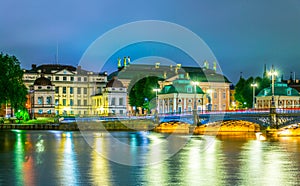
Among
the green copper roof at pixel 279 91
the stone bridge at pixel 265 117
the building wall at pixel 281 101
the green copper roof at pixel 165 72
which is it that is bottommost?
the stone bridge at pixel 265 117

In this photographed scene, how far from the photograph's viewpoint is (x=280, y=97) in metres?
135

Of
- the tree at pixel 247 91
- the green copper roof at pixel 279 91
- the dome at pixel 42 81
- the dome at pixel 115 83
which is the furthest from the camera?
the dome at pixel 115 83

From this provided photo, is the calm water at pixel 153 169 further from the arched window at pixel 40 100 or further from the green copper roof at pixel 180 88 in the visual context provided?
the arched window at pixel 40 100

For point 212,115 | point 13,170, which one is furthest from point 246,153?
point 212,115

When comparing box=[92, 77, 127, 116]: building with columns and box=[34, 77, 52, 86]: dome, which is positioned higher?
box=[34, 77, 52, 86]: dome

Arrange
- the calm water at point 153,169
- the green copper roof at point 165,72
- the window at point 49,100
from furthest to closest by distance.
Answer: the green copper roof at point 165,72 < the window at point 49,100 < the calm water at point 153,169

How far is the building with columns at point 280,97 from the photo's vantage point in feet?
435

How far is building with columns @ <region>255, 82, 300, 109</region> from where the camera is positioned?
435ft

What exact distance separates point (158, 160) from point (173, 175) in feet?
31.1

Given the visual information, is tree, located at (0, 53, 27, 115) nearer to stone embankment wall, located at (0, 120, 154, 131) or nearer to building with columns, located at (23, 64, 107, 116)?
stone embankment wall, located at (0, 120, 154, 131)

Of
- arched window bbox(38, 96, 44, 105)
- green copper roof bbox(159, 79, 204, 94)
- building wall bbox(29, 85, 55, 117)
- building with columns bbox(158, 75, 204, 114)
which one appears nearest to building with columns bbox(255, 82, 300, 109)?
building with columns bbox(158, 75, 204, 114)

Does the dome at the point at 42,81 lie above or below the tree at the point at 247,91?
above

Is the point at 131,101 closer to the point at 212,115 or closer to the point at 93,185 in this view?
the point at 212,115

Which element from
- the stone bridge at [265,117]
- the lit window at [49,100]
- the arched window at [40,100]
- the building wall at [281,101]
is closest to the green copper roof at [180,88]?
the building wall at [281,101]
